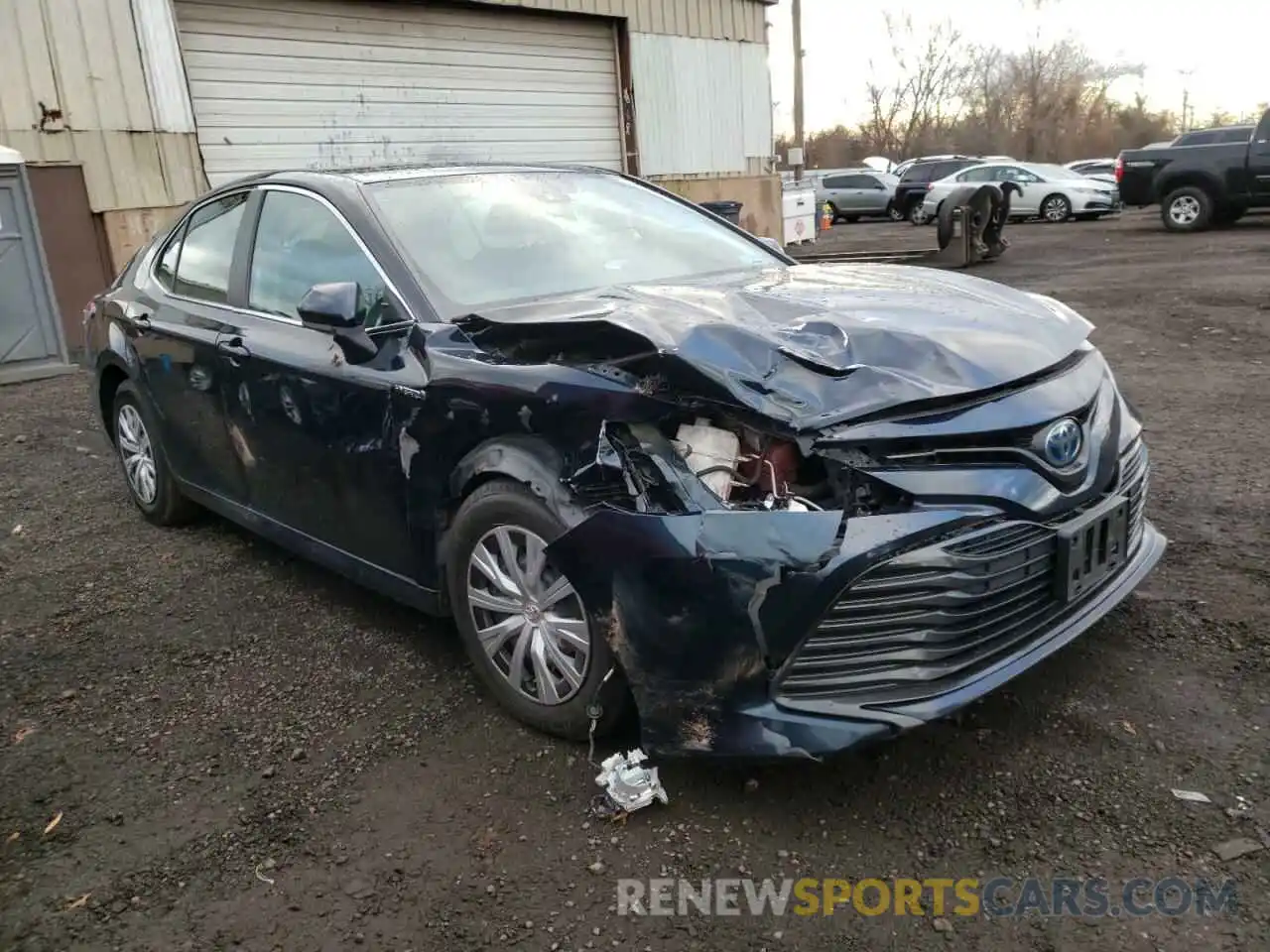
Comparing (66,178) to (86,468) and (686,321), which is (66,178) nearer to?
(86,468)

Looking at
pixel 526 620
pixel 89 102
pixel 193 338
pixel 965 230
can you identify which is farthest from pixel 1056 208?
pixel 526 620

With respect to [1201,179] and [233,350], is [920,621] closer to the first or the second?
[233,350]

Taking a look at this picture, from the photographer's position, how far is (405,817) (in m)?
2.58

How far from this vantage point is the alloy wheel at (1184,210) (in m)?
17.3

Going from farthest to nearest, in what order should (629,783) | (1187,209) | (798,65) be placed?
(798,65) → (1187,209) → (629,783)

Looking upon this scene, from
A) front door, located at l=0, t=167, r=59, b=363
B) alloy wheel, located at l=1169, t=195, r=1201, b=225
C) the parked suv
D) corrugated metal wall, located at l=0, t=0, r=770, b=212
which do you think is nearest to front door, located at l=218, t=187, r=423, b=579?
front door, located at l=0, t=167, r=59, b=363

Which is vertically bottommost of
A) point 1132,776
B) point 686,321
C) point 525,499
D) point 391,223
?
point 1132,776

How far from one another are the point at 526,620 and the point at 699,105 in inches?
542

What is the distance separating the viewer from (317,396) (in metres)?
3.32

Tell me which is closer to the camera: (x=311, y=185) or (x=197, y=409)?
(x=311, y=185)

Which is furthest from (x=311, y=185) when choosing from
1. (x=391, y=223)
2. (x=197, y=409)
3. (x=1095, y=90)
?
(x=1095, y=90)

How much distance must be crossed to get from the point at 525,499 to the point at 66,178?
8.61 m

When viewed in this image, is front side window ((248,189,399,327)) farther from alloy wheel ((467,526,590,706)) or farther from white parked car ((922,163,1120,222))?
white parked car ((922,163,1120,222))

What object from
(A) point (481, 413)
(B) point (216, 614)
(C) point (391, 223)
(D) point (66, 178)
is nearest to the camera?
(A) point (481, 413)
